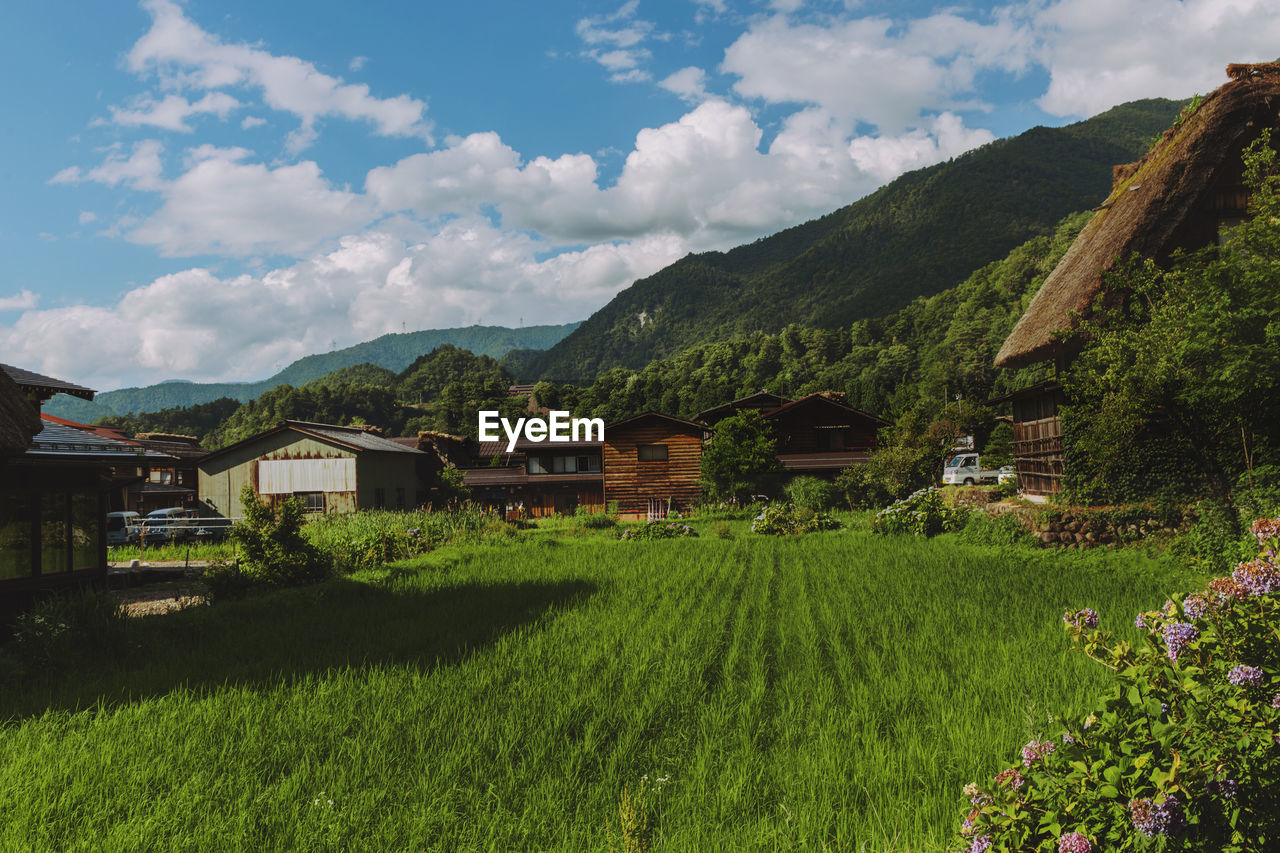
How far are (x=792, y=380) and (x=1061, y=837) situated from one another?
76899 mm

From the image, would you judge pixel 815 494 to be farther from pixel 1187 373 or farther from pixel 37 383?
pixel 37 383

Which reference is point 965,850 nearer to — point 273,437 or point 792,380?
point 273,437

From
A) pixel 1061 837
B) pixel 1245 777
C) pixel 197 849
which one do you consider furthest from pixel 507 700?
pixel 1245 777

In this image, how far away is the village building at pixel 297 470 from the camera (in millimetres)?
29828

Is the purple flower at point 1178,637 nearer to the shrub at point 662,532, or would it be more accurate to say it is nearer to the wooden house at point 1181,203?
the wooden house at point 1181,203

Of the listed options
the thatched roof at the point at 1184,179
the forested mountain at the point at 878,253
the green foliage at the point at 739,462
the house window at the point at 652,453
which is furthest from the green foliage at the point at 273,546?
the forested mountain at the point at 878,253

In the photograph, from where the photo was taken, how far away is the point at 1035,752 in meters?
2.46

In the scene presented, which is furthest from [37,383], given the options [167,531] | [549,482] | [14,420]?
[549,482]

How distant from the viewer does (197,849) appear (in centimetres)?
331

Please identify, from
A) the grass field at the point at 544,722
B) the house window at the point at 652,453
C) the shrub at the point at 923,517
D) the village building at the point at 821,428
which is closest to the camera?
the grass field at the point at 544,722

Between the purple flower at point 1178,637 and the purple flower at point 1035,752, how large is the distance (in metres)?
0.53

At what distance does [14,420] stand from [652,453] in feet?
89.9

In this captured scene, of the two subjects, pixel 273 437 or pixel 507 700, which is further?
pixel 273 437

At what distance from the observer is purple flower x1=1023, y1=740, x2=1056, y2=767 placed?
2.44 m
